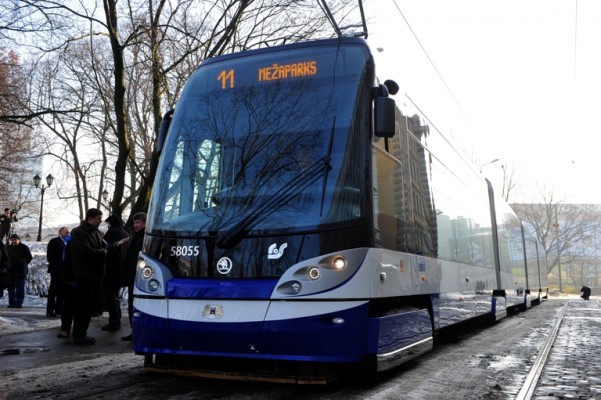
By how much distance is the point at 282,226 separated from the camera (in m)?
5.24

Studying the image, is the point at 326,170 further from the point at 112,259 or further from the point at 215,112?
the point at 112,259

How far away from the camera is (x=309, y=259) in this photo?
16.7 ft

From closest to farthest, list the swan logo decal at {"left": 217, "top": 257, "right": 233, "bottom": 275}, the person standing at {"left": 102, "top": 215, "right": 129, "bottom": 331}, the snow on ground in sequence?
the swan logo decal at {"left": 217, "top": 257, "right": 233, "bottom": 275}, the person standing at {"left": 102, "top": 215, "right": 129, "bottom": 331}, the snow on ground

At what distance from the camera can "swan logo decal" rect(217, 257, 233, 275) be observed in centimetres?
523

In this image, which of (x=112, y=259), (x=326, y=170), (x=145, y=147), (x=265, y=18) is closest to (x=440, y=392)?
(x=326, y=170)

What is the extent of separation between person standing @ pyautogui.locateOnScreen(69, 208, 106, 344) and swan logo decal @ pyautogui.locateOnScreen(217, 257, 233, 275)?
371 cm

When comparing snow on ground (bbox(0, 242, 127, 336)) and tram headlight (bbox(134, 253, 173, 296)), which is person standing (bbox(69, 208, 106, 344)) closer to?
snow on ground (bbox(0, 242, 127, 336))

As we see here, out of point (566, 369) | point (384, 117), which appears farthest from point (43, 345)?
point (566, 369)

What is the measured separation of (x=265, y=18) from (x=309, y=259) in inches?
583

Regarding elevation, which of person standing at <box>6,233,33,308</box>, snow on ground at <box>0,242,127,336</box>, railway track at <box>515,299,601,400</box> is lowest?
railway track at <box>515,299,601,400</box>

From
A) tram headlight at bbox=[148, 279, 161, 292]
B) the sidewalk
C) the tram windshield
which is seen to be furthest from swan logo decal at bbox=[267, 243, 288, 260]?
the sidewalk

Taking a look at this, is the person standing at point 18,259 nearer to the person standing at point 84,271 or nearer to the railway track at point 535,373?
the person standing at point 84,271

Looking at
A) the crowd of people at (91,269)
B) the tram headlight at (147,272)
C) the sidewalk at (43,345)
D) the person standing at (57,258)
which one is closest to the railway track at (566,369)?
the tram headlight at (147,272)

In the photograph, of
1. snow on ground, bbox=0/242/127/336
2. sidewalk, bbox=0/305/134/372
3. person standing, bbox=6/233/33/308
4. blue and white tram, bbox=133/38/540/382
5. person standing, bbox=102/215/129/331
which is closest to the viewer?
blue and white tram, bbox=133/38/540/382
